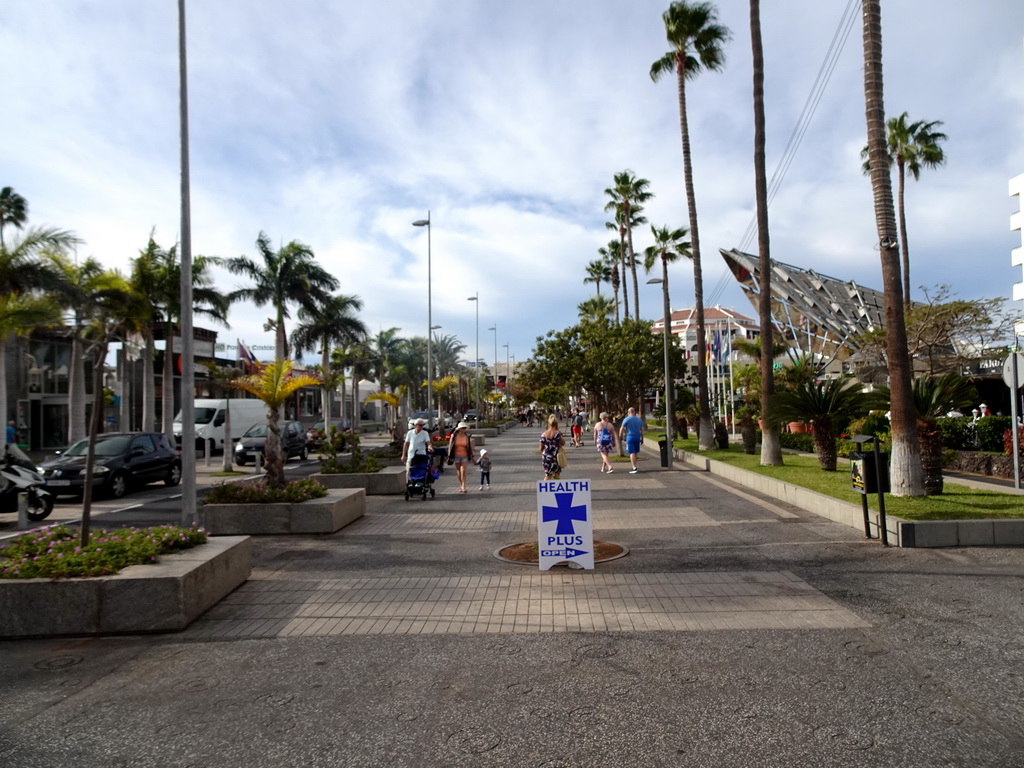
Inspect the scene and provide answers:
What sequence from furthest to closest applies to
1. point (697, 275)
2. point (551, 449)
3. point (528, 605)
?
point (697, 275), point (551, 449), point (528, 605)

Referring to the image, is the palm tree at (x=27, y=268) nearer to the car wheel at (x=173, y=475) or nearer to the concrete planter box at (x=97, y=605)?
the car wheel at (x=173, y=475)

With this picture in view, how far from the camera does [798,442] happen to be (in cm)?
2742

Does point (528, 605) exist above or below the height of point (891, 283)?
below

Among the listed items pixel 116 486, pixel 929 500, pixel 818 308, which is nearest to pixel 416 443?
pixel 116 486

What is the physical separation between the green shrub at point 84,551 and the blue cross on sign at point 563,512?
350 centimetres

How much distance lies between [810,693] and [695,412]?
30.4m

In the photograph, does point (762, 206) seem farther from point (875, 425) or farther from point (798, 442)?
point (798, 442)

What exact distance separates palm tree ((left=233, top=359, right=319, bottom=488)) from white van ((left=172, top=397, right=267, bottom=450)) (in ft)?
61.2

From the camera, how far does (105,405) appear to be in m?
46.9

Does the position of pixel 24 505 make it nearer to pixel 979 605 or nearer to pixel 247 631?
pixel 247 631

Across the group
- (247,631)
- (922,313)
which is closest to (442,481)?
(247,631)

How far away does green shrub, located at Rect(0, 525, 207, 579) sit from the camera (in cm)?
643

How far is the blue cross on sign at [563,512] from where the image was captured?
321 inches

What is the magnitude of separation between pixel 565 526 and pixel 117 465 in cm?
1347
